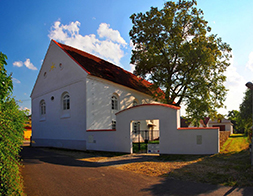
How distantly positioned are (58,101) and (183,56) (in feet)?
44.9

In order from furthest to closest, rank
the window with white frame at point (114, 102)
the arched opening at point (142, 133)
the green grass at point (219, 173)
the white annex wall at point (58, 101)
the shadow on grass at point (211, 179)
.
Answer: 1. the window with white frame at point (114, 102)
2. the white annex wall at point (58, 101)
3. the arched opening at point (142, 133)
4. the green grass at point (219, 173)
5. the shadow on grass at point (211, 179)

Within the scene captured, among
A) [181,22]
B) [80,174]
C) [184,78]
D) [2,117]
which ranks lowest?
[80,174]

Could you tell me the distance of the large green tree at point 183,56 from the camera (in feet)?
64.8

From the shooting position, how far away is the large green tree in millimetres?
19766

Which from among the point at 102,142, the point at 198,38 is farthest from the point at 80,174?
the point at 198,38

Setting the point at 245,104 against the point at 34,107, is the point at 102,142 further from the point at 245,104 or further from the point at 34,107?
the point at 34,107

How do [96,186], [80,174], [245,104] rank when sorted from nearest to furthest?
[96,186] → [80,174] → [245,104]

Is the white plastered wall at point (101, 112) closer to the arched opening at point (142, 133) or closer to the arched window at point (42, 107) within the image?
the arched opening at point (142, 133)

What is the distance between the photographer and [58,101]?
21000 mm

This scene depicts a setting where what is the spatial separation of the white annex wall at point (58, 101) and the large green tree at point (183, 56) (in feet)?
25.0

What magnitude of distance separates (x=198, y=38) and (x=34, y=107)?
21.7 metres

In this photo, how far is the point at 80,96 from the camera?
59.3 feet

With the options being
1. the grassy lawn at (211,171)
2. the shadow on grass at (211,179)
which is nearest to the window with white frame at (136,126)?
the grassy lawn at (211,171)

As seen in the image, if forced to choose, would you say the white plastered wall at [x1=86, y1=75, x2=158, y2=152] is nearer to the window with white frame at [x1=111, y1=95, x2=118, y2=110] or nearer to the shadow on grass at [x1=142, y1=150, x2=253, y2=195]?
the window with white frame at [x1=111, y1=95, x2=118, y2=110]
